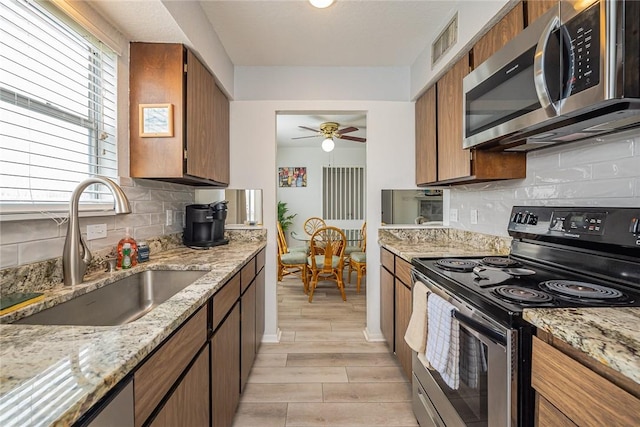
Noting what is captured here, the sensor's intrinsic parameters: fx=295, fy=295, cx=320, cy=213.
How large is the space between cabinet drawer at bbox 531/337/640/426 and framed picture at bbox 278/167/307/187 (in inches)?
218

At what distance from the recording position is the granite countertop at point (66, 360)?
1.50 feet

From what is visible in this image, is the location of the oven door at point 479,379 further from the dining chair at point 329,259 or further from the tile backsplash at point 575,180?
the dining chair at point 329,259

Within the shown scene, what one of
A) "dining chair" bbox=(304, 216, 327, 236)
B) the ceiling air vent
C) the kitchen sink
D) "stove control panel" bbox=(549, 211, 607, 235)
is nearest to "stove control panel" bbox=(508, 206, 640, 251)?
"stove control panel" bbox=(549, 211, 607, 235)

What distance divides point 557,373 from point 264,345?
2246 millimetres

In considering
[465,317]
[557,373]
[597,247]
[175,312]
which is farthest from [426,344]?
[175,312]

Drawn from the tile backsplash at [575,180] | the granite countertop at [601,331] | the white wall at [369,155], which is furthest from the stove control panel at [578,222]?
the white wall at [369,155]

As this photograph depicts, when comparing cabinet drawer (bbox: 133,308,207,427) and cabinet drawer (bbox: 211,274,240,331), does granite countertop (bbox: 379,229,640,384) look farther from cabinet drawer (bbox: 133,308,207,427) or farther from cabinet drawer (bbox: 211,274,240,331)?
cabinet drawer (bbox: 211,274,240,331)

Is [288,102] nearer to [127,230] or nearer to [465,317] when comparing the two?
[127,230]

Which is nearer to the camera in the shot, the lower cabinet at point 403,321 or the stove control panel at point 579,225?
the stove control panel at point 579,225

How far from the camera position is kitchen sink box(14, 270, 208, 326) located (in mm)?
1035

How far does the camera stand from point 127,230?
5.54 ft

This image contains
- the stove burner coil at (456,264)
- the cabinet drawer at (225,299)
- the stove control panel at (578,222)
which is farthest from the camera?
the stove burner coil at (456,264)

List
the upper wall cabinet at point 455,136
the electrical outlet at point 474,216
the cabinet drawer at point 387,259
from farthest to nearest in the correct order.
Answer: the cabinet drawer at point 387,259 < the electrical outlet at point 474,216 < the upper wall cabinet at point 455,136

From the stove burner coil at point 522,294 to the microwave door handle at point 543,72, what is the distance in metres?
0.60
